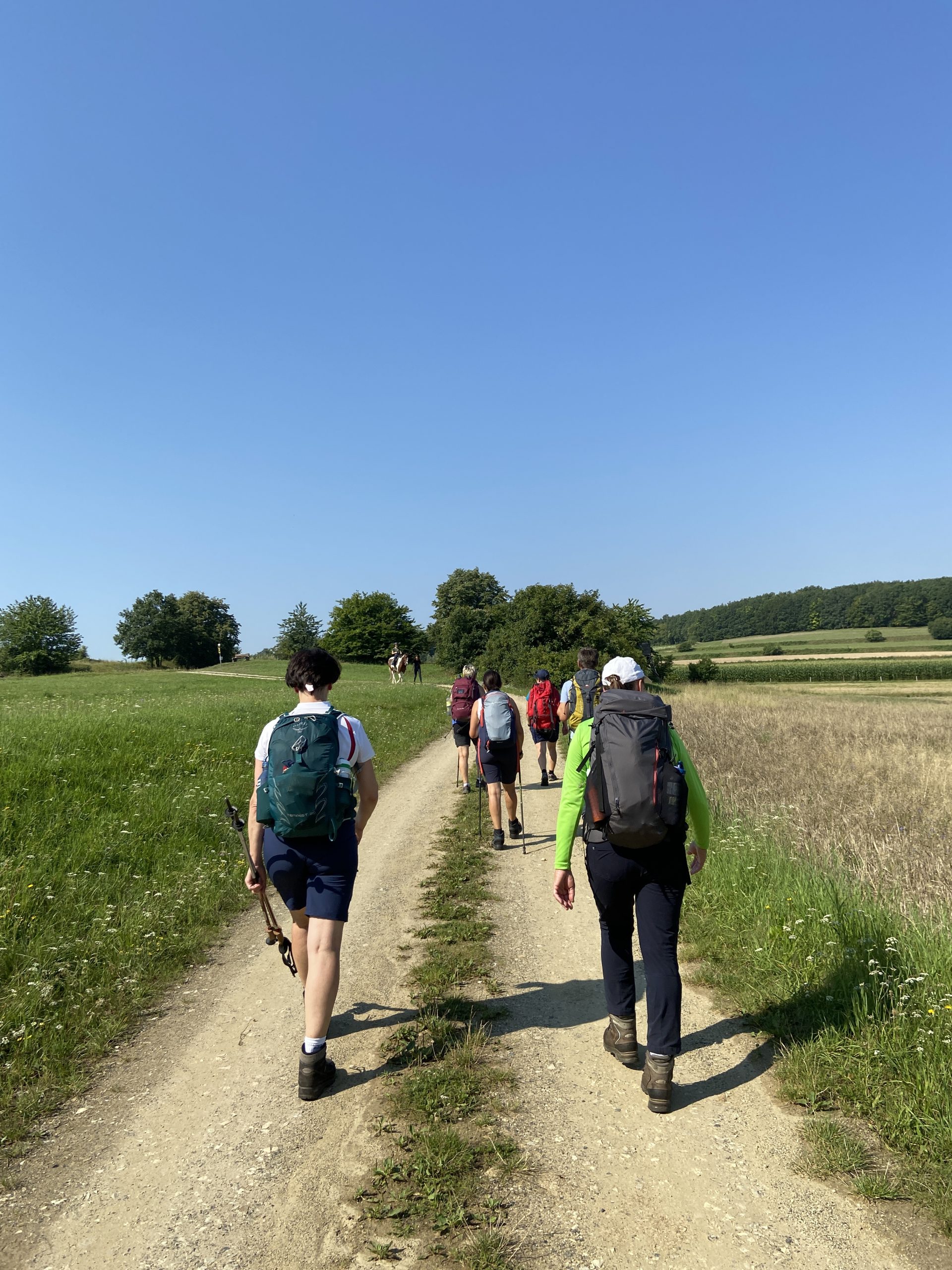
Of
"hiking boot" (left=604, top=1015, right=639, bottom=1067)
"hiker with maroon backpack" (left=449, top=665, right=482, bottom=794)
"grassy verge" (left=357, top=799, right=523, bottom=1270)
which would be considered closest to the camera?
"grassy verge" (left=357, top=799, right=523, bottom=1270)

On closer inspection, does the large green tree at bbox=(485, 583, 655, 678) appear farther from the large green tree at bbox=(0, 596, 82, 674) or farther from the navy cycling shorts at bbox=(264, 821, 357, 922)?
the large green tree at bbox=(0, 596, 82, 674)

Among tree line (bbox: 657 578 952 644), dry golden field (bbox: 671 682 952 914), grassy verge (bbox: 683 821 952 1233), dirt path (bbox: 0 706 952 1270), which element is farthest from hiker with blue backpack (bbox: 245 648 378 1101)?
tree line (bbox: 657 578 952 644)

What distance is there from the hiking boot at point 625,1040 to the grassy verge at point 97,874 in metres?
3.31

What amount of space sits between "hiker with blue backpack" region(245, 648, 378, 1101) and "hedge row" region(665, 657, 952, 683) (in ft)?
192

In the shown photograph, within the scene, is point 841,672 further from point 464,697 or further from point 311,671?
point 311,671

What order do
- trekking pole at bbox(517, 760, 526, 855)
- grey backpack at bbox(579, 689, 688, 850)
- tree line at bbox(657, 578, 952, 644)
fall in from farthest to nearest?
tree line at bbox(657, 578, 952, 644), trekking pole at bbox(517, 760, 526, 855), grey backpack at bbox(579, 689, 688, 850)

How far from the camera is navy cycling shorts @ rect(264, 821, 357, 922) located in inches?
162

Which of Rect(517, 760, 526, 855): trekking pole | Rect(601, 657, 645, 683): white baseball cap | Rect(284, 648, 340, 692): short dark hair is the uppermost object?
Rect(284, 648, 340, 692): short dark hair

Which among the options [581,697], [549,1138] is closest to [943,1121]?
[549,1138]

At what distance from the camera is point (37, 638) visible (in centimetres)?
7606

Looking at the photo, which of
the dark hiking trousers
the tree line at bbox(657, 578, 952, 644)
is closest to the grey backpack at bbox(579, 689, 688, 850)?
the dark hiking trousers

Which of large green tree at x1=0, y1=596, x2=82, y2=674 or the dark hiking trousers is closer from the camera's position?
the dark hiking trousers

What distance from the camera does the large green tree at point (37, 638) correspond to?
73.6 meters

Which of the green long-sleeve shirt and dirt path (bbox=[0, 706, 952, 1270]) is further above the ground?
the green long-sleeve shirt
